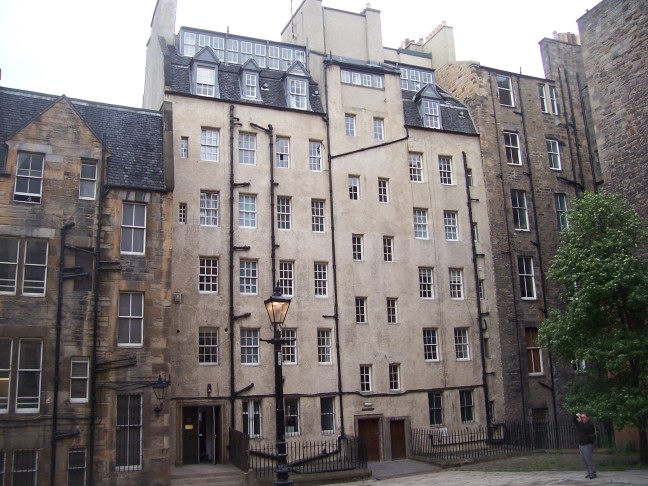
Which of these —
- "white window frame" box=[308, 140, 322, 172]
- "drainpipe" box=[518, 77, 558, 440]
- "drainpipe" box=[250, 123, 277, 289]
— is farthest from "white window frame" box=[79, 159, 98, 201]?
"drainpipe" box=[518, 77, 558, 440]

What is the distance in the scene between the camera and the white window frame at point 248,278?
1131 inches

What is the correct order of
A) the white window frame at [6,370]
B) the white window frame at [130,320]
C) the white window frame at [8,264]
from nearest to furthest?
the white window frame at [6,370]
the white window frame at [8,264]
the white window frame at [130,320]

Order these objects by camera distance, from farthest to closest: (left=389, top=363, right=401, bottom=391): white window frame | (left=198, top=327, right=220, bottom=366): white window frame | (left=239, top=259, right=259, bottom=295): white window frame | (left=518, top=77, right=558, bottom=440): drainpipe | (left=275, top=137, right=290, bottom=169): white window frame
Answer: (left=518, top=77, right=558, bottom=440): drainpipe
(left=275, top=137, right=290, bottom=169): white window frame
(left=389, top=363, right=401, bottom=391): white window frame
(left=239, top=259, right=259, bottom=295): white window frame
(left=198, top=327, right=220, bottom=366): white window frame

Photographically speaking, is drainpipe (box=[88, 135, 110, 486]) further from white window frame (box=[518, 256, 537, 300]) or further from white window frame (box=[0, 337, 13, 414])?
white window frame (box=[518, 256, 537, 300])

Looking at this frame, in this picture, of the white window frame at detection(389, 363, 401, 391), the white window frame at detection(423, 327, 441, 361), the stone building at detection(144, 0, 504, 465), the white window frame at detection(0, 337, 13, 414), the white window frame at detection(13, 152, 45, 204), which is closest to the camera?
the white window frame at detection(0, 337, 13, 414)

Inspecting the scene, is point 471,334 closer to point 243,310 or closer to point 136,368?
point 243,310

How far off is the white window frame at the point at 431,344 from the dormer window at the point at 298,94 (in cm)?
1278

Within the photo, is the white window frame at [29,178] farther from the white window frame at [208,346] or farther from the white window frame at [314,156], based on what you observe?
the white window frame at [314,156]

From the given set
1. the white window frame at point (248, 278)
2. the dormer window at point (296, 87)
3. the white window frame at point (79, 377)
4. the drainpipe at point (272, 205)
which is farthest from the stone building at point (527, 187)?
the white window frame at point (79, 377)

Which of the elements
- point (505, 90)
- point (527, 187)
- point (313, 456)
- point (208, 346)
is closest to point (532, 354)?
point (527, 187)

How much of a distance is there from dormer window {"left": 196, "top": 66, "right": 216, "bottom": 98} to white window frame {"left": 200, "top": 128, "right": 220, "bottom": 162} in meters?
1.87

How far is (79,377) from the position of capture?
22.1 meters

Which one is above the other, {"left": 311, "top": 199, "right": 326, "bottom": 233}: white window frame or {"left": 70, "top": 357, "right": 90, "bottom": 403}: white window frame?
{"left": 311, "top": 199, "right": 326, "bottom": 233}: white window frame

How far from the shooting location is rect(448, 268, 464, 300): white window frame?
108 ft
